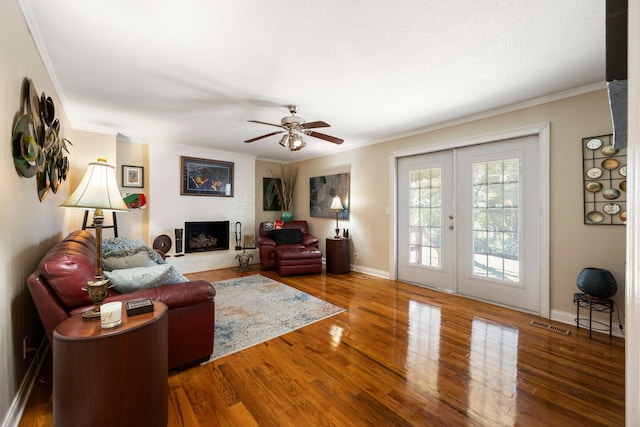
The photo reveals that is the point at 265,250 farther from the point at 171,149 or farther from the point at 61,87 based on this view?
the point at 61,87

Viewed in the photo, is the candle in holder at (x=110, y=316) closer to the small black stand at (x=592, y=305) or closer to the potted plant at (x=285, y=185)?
the small black stand at (x=592, y=305)

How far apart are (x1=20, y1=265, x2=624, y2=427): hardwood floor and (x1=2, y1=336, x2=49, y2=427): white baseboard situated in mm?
46

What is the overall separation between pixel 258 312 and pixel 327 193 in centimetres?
307

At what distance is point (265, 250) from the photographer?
5078mm

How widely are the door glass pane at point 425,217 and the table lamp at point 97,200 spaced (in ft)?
12.2

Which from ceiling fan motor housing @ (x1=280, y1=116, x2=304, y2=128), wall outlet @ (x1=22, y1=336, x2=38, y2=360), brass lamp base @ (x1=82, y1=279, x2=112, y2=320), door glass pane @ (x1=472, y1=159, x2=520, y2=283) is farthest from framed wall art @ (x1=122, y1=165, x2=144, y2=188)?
door glass pane @ (x1=472, y1=159, x2=520, y2=283)

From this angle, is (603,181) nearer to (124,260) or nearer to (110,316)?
(110,316)

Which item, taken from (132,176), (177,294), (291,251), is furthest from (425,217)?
(132,176)

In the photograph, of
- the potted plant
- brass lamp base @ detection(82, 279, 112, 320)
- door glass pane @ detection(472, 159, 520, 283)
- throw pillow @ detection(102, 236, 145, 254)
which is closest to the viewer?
brass lamp base @ detection(82, 279, 112, 320)

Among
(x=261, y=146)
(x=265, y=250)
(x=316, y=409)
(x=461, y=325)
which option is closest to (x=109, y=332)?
(x=316, y=409)

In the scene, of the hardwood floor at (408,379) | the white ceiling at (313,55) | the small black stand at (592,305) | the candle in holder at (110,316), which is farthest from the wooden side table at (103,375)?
the small black stand at (592,305)

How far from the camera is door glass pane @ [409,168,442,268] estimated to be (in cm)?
397

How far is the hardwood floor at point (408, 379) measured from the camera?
1571 mm

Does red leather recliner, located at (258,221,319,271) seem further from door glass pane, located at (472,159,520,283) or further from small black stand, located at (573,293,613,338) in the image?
small black stand, located at (573,293,613,338)
